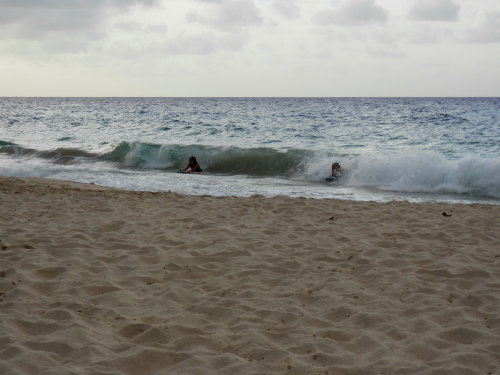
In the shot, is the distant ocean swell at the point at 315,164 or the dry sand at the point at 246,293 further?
the distant ocean swell at the point at 315,164

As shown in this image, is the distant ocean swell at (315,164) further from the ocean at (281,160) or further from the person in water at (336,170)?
the person in water at (336,170)

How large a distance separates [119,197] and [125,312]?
18.4 ft

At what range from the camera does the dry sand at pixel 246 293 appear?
10.5ft

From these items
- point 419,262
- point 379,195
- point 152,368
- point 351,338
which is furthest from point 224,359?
point 379,195

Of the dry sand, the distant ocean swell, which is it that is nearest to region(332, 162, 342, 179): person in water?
the distant ocean swell

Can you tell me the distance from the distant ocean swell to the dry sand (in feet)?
19.8

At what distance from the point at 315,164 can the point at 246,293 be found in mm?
13093

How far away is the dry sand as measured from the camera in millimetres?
3199

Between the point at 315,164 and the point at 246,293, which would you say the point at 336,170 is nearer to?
the point at 315,164

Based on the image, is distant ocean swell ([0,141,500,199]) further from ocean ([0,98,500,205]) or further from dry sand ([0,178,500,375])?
dry sand ([0,178,500,375])

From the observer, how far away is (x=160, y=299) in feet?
13.8

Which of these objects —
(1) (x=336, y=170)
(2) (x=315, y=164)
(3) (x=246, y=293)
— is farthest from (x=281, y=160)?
(3) (x=246, y=293)

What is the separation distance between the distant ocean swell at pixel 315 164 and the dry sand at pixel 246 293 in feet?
19.8

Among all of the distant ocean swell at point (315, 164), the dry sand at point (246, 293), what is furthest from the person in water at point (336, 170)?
the dry sand at point (246, 293)
